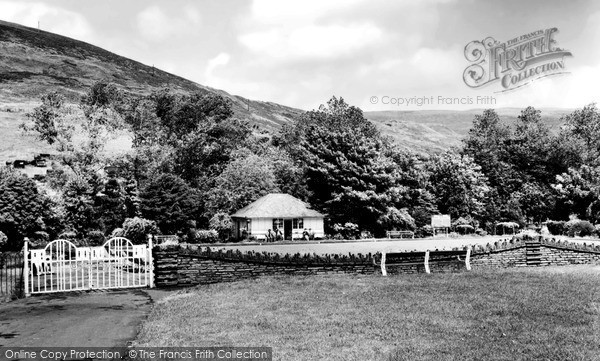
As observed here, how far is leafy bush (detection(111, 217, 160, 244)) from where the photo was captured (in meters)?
38.1

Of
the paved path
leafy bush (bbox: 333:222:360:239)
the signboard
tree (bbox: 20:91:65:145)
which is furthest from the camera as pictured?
tree (bbox: 20:91:65:145)

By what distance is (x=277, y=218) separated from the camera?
154 ft

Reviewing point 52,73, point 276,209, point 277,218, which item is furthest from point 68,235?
point 52,73

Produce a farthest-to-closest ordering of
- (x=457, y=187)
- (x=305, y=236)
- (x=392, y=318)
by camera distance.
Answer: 1. (x=457, y=187)
2. (x=305, y=236)
3. (x=392, y=318)

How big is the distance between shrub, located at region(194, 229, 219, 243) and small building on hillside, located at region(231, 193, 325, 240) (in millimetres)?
2973

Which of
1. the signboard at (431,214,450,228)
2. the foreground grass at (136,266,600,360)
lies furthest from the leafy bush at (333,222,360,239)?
the foreground grass at (136,266,600,360)

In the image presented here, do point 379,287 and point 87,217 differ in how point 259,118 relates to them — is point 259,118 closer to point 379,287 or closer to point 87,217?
point 87,217

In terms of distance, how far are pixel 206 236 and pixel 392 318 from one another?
34853 millimetres

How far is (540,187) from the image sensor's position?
203 ft

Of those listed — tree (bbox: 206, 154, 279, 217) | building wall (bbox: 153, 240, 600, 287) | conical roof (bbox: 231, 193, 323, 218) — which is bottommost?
building wall (bbox: 153, 240, 600, 287)

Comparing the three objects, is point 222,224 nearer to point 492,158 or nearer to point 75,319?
point 492,158

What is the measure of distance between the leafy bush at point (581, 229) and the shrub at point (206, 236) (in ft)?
92.2

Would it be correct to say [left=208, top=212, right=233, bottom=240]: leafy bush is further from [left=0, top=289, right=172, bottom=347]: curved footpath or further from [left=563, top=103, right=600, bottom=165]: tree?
[left=563, top=103, right=600, bottom=165]: tree

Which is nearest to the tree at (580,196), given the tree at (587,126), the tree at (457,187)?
the tree at (457,187)
